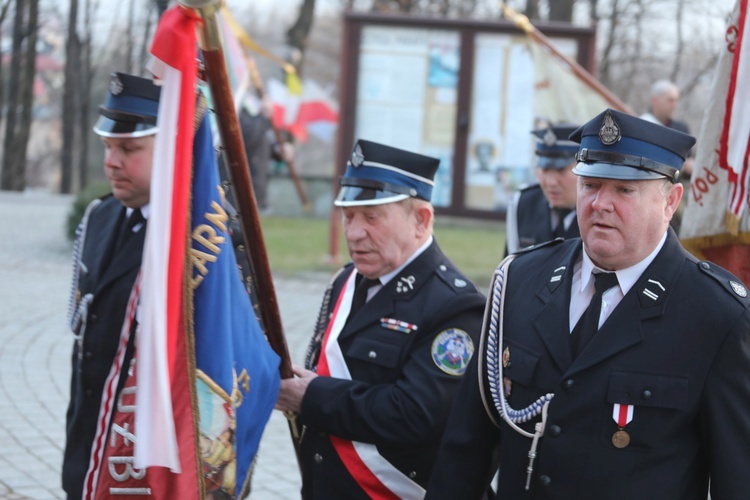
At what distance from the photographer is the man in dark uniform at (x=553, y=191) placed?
17.7 ft

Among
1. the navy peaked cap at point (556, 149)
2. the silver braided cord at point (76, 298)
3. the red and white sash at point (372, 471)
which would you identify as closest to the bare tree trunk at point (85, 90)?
the navy peaked cap at point (556, 149)

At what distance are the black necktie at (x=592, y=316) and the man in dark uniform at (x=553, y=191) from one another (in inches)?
99.0

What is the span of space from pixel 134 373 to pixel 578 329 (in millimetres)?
1393

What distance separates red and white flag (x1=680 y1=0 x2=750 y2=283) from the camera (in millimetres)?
3596

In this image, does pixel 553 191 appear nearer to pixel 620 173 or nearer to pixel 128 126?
pixel 128 126

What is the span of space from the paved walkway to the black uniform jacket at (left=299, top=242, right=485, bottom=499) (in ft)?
7.65

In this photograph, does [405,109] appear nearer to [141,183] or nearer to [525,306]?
[141,183]

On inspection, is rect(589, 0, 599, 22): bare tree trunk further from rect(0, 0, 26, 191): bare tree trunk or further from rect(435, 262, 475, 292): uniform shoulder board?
rect(435, 262, 475, 292): uniform shoulder board

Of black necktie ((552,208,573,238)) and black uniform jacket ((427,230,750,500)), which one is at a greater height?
black necktie ((552,208,573,238))

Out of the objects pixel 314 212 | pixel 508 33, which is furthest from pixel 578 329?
pixel 314 212

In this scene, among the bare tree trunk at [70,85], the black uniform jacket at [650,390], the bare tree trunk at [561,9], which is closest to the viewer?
the black uniform jacket at [650,390]

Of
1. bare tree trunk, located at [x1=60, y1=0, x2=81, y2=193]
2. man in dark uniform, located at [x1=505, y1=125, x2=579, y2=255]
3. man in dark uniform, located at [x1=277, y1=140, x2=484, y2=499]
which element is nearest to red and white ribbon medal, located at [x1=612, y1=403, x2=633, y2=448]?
man in dark uniform, located at [x1=277, y1=140, x2=484, y2=499]

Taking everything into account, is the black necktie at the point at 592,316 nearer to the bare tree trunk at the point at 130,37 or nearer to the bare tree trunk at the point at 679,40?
the bare tree trunk at the point at 679,40

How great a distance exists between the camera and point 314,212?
20.1 m
